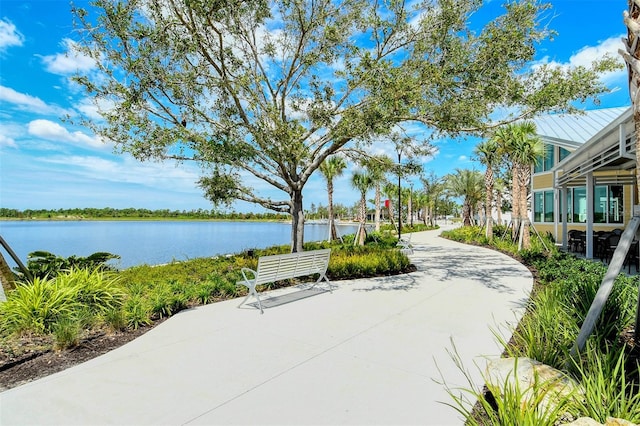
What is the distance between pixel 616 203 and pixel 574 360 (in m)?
16.2

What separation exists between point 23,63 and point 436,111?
9213mm

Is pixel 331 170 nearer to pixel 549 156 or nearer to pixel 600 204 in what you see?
pixel 549 156

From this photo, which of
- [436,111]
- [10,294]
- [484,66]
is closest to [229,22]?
[436,111]

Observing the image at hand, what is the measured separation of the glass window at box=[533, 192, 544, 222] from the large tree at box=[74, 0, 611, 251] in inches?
537

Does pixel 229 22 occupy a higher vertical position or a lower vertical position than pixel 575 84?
higher

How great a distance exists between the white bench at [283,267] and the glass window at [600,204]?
15048mm

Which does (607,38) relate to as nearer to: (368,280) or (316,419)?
(368,280)

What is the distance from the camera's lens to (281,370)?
339 centimetres

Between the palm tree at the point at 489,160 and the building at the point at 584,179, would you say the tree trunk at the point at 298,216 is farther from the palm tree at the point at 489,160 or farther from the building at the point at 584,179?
the palm tree at the point at 489,160

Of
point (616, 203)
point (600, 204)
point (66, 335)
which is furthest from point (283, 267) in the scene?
point (600, 204)

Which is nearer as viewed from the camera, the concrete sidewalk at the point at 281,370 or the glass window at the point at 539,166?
the concrete sidewalk at the point at 281,370

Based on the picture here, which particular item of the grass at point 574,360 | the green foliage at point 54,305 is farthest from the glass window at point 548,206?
the green foliage at point 54,305

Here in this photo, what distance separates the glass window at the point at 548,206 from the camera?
17.8m

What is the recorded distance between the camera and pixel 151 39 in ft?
22.8
